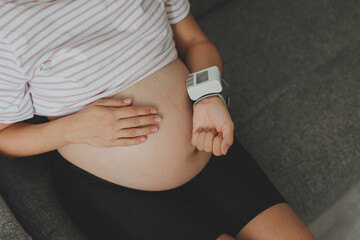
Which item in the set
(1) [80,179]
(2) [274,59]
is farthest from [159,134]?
(2) [274,59]

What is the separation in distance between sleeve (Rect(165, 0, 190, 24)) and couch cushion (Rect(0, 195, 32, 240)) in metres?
0.64

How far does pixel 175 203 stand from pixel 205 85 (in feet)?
1.00

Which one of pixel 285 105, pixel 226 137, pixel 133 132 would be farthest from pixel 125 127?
pixel 285 105

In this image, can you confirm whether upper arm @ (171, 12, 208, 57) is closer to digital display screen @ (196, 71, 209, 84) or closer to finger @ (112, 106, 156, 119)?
digital display screen @ (196, 71, 209, 84)

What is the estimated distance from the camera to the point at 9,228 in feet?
2.41

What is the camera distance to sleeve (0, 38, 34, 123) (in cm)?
65

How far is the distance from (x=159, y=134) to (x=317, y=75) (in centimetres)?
80

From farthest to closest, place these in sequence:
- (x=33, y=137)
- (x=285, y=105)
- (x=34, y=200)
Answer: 1. (x=285, y=105)
2. (x=34, y=200)
3. (x=33, y=137)

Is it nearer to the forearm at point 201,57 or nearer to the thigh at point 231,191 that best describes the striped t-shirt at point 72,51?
the forearm at point 201,57

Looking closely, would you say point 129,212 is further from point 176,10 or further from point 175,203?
point 176,10

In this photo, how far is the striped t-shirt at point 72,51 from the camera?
25.8 inches

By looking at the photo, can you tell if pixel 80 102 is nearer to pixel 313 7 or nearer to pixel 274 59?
pixel 274 59

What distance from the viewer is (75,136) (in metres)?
0.75

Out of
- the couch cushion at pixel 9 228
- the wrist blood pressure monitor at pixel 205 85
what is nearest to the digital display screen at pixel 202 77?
the wrist blood pressure monitor at pixel 205 85
